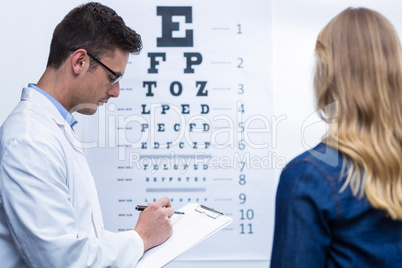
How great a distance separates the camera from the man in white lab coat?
75 centimetres

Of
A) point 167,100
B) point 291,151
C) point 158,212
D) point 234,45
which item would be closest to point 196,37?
point 234,45

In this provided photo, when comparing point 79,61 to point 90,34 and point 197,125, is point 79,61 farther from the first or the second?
point 197,125

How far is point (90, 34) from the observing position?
3.07ft

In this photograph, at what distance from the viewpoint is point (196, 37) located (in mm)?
1380

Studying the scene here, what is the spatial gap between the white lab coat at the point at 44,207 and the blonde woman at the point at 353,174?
1.26 feet

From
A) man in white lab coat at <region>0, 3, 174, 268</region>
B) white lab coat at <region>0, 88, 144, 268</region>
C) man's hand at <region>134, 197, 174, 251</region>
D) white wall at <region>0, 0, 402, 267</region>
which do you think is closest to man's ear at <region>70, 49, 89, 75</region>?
man in white lab coat at <region>0, 3, 174, 268</region>

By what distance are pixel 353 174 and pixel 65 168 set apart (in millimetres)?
567

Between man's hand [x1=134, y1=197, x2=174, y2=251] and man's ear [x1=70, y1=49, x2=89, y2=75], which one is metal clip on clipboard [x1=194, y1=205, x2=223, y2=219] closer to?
man's hand [x1=134, y1=197, x2=174, y2=251]

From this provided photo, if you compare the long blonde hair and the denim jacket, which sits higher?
the long blonde hair

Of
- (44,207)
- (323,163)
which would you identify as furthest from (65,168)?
(323,163)

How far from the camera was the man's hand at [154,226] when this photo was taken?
0.89 meters

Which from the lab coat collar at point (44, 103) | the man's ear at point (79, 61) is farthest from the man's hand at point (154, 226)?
the man's ear at point (79, 61)

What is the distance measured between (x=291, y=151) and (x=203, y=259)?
47cm

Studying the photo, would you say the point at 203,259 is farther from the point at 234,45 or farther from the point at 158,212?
the point at 234,45
